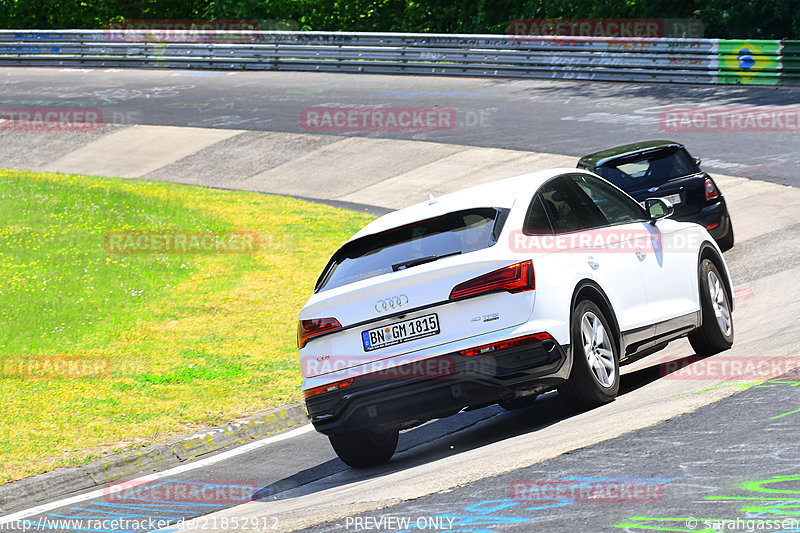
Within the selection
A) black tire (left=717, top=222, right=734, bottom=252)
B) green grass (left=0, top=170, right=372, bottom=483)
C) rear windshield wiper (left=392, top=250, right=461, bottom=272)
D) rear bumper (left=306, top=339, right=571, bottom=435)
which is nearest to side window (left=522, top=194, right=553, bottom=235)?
rear windshield wiper (left=392, top=250, right=461, bottom=272)

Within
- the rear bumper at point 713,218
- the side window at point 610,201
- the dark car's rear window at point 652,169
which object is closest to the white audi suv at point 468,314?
the side window at point 610,201

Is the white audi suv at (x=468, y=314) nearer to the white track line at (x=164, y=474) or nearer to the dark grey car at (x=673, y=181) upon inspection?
the white track line at (x=164, y=474)

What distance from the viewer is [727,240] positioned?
14.6 m

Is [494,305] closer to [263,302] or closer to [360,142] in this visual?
[263,302]

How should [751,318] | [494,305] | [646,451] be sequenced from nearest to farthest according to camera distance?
1. [646,451]
2. [494,305]
3. [751,318]

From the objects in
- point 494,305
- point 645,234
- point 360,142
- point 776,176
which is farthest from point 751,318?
point 360,142

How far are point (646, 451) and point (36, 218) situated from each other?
13.9 m

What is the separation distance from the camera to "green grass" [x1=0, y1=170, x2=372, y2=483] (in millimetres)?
9898

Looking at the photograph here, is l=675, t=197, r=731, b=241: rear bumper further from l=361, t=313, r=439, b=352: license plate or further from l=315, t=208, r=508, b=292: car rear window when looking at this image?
l=361, t=313, r=439, b=352: license plate

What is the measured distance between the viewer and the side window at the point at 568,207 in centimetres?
794

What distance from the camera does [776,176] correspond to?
1817cm

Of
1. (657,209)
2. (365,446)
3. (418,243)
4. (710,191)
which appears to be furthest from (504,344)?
(710,191)

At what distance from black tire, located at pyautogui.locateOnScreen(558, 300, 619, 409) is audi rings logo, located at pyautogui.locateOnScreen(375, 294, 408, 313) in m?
1.12

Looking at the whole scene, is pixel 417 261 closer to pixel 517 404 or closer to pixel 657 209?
pixel 517 404
